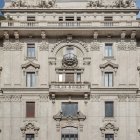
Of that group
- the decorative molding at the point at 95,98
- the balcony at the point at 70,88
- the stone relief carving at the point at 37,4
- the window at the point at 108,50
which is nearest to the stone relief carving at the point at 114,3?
the stone relief carving at the point at 37,4

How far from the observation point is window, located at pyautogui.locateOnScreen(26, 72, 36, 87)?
60.3 metres

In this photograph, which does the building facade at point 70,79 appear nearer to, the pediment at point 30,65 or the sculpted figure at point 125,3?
the pediment at point 30,65

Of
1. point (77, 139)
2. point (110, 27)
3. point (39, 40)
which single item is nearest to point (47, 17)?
point (39, 40)

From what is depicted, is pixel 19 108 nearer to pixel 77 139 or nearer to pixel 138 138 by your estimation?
pixel 77 139

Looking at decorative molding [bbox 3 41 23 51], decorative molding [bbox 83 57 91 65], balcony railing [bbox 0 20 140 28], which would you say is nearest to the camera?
decorative molding [bbox 83 57 91 65]

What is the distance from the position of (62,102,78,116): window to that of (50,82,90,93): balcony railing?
64.2 inches

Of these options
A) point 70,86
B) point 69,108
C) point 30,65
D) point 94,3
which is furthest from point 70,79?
point 94,3

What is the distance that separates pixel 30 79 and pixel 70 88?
4.58 metres

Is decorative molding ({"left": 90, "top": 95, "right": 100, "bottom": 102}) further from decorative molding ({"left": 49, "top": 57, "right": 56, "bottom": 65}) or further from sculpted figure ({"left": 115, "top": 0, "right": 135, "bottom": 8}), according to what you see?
sculpted figure ({"left": 115, "top": 0, "right": 135, "bottom": 8})

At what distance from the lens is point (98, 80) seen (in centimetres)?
6012

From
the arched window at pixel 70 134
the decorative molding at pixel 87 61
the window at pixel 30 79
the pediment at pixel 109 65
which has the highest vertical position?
the decorative molding at pixel 87 61

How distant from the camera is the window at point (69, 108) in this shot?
59.4m

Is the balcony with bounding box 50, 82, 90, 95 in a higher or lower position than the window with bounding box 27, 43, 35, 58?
lower

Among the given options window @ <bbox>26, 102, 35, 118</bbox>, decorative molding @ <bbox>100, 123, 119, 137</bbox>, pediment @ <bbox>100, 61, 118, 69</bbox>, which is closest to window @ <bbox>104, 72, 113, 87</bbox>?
pediment @ <bbox>100, 61, 118, 69</bbox>
